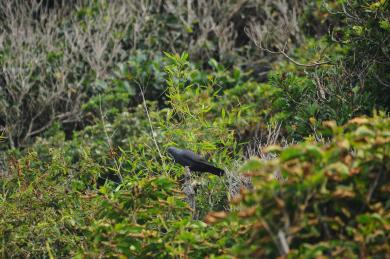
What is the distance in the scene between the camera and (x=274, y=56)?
34.3ft

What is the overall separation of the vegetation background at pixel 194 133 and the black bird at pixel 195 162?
0.51 feet

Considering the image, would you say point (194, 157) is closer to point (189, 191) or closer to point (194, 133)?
point (189, 191)

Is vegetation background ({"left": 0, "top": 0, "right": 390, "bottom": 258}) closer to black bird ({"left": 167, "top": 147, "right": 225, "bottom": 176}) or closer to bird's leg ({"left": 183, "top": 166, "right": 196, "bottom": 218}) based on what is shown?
bird's leg ({"left": 183, "top": 166, "right": 196, "bottom": 218})

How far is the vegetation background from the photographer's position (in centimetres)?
314

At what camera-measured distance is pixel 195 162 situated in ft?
16.9

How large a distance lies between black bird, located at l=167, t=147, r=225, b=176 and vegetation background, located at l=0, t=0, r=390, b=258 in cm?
16

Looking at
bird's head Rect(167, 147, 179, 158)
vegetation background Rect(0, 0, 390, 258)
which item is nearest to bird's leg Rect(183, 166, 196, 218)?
vegetation background Rect(0, 0, 390, 258)

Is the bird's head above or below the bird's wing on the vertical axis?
below

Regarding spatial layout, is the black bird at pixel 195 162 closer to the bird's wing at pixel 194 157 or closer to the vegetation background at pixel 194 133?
the bird's wing at pixel 194 157

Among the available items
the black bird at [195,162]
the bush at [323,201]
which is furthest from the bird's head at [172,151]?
the bush at [323,201]

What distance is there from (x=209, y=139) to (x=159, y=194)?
1905mm

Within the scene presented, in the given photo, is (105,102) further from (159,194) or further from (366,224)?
(366,224)

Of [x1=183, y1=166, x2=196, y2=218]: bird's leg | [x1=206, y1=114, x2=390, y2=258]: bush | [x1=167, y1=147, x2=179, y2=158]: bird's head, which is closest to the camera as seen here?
[x1=206, y1=114, x2=390, y2=258]: bush

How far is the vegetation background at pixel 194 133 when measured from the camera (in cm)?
314
